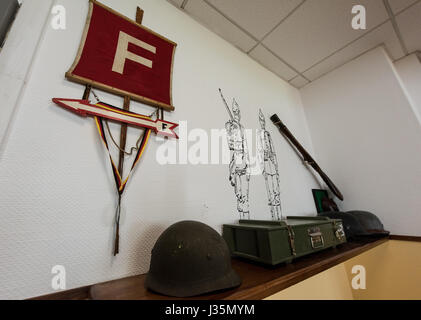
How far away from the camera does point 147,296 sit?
16.5 inches

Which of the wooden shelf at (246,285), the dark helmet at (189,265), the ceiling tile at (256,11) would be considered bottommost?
the wooden shelf at (246,285)

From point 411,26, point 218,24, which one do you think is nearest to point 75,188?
point 218,24

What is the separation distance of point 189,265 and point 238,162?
0.67 metres

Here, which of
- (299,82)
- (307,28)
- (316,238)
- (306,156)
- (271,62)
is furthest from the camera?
(299,82)

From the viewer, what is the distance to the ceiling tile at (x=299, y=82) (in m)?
1.76

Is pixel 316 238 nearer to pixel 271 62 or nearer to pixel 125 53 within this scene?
pixel 125 53

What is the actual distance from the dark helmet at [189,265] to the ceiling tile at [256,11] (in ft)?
4.55

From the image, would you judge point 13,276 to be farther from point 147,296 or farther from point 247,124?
point 247,124

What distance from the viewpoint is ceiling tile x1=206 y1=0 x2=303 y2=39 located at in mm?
1057

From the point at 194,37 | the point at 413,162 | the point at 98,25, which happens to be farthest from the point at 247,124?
the point at 413,162

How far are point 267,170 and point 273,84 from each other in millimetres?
976

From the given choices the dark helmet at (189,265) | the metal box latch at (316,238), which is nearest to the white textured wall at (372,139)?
the metal box latch at (316,238)

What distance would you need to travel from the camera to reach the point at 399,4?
111 cm

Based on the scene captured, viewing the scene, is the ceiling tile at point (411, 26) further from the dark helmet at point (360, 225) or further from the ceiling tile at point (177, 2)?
the ceiling tile at point (177, 2)
